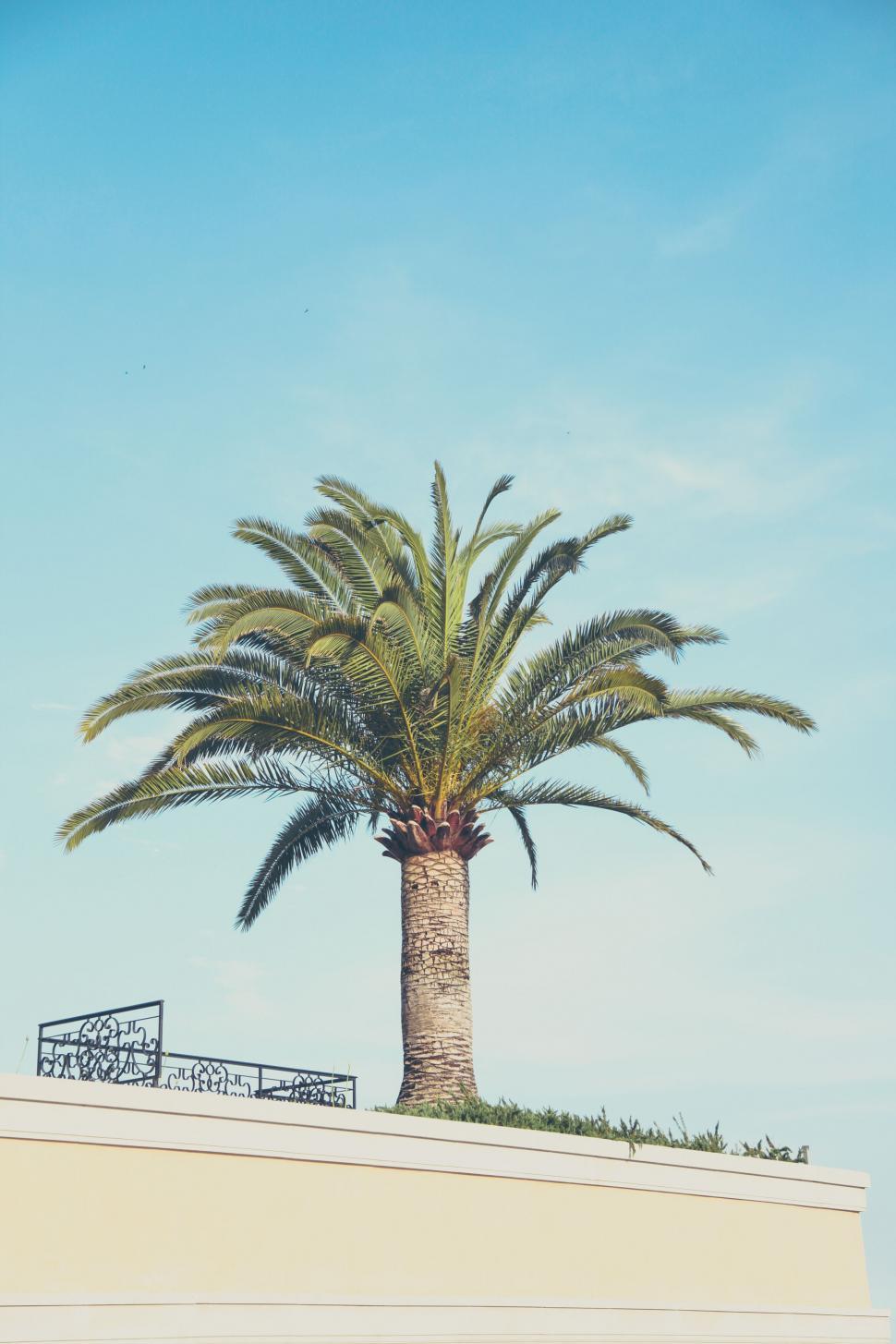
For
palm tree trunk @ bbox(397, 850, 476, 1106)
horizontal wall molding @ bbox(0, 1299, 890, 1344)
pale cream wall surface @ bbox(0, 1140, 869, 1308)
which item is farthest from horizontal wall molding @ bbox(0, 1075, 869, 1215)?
palm tree trunk @ bbox(397, 850, 476, 1106)

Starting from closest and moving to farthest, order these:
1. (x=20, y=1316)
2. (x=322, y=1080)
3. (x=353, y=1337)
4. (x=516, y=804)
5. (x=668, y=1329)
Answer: (x=20, y=1316)
(x=353, y=1337)
(x=668, y=1329)
(x=322, y=1080)
(x=516, y=804)

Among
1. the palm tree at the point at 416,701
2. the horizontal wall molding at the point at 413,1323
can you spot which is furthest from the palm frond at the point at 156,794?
the horizontal wall molding at the point at 413,1323

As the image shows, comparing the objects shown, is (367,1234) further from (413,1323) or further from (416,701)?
(416,701)

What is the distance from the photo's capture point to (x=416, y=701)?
22.0 meters

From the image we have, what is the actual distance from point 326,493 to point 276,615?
333 centimetres

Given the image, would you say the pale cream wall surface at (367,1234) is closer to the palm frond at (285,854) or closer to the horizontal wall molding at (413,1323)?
the horizontal wall molding at (413,1323)

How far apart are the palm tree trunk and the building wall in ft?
7.54

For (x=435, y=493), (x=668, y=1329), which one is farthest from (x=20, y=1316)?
(x=435, y=493)

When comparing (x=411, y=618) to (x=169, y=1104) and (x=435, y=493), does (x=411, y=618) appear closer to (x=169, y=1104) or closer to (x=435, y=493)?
(x=435, y=493)

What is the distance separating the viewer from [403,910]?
21.8m

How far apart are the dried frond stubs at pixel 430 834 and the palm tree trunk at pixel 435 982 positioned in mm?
128

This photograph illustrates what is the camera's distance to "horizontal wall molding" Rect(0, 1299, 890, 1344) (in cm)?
1386

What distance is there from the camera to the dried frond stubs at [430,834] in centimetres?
2175

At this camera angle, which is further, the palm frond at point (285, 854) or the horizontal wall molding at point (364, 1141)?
the palm frond at point (285, 854)
